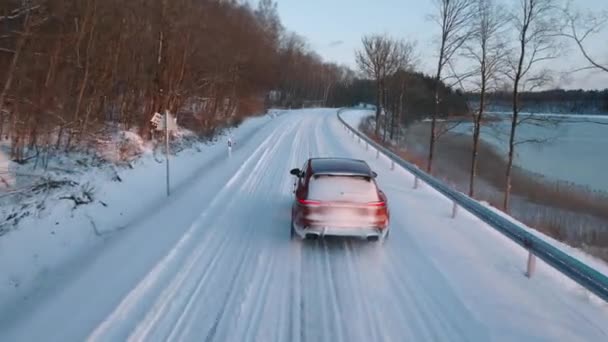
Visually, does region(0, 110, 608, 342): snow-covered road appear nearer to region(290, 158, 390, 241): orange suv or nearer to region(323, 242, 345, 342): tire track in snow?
region(323, 242, 345, 342): tire track in snow

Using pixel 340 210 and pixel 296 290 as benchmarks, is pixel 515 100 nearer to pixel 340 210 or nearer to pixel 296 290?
pixel 340 210

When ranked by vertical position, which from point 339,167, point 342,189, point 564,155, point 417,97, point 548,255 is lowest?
point 564,155

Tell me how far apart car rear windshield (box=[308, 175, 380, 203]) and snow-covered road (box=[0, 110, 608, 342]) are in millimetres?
939

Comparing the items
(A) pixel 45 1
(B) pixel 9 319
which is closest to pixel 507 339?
(B) pixel 9 319

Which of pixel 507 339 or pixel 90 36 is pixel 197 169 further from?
pixel 507 339

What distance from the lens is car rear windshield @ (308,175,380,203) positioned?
25.5ft

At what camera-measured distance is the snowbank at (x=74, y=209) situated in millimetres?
8461

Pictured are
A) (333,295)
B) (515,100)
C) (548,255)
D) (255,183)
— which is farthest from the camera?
(515,100)

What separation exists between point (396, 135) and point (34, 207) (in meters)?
46.3

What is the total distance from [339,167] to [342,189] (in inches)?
30.4

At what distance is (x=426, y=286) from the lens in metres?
6.37

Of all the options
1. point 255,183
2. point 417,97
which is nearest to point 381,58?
point 417,97

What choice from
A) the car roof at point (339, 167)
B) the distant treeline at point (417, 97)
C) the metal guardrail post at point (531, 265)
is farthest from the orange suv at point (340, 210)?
the distant treeline at point (417, 97)

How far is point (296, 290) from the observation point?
615 centimetres
